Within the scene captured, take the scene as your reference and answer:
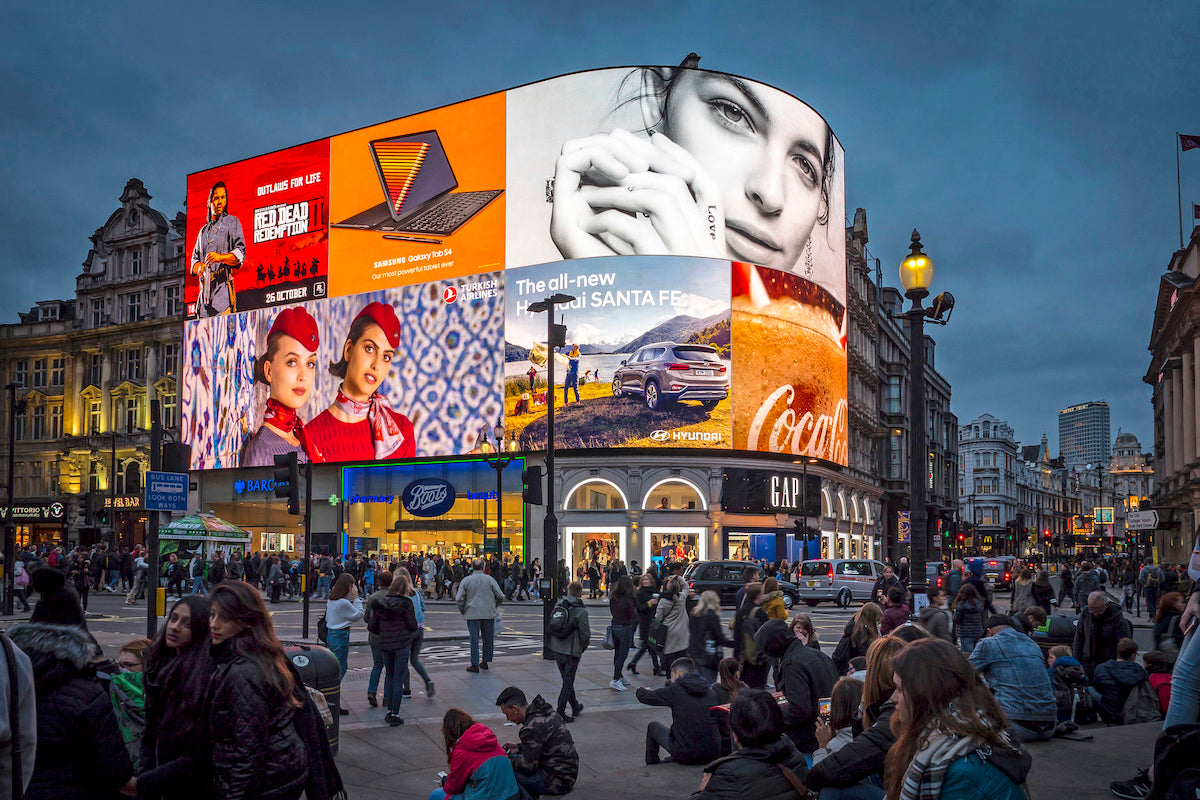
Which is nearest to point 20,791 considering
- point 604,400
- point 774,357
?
point 604,400

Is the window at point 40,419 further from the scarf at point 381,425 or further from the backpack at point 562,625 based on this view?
the backpack at point 562,625

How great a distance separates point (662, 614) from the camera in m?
15.4

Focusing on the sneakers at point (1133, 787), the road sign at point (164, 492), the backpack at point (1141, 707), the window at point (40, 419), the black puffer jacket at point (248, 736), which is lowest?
the backpack at point (1141, 707)

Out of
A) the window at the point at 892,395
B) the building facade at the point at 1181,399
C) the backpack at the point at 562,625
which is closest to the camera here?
the backpack at the point at 562,625

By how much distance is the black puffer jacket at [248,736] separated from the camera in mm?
4535

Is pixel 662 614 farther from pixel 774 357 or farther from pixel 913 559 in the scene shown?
pixel 774 357

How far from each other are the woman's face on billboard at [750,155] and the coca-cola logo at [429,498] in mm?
18472

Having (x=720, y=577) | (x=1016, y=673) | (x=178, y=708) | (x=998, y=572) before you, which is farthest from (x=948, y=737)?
(x=998, y=572)

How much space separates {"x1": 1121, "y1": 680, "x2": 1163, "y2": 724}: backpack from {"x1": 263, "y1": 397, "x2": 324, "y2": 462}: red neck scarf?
49.5 m

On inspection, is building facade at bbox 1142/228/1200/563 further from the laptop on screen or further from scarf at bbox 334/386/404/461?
scarf at bbox 334/386/404/461

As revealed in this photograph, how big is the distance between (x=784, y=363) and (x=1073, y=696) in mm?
40223

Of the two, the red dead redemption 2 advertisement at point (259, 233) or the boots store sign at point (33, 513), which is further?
the boots store sign at point (33, 513)

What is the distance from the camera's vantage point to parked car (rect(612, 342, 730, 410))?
47.7m

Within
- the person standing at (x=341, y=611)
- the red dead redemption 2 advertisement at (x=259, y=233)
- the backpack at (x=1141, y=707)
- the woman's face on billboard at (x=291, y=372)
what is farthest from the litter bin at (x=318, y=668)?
the red dead redemption 2 advertisement at (x=259, y=233)
